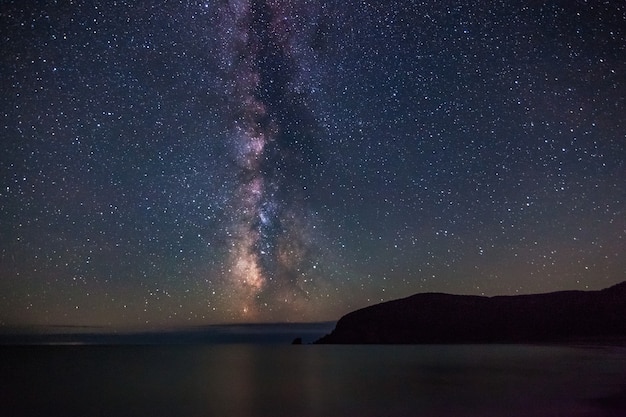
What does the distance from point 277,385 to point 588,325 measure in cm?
12052

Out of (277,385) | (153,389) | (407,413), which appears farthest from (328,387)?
(407,413)

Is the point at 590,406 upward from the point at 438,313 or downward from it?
downward

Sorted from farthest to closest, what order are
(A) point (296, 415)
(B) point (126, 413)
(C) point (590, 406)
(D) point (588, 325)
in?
(D) point (588, 325) < (B) point (126, 413) < (A) point (296, 415) < (C) point (590, 406)

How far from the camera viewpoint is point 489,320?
544ft

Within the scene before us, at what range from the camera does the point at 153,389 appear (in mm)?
38062

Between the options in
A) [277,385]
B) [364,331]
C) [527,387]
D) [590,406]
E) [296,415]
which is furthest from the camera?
[364,331]

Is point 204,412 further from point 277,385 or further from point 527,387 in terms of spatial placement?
point 527,387

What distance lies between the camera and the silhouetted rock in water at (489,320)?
461ft

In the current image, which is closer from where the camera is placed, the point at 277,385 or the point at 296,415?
the point at 296,415

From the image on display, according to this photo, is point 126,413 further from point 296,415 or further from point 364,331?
point 364,331

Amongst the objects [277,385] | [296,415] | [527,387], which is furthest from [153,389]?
[527,387]

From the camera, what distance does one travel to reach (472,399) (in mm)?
27422

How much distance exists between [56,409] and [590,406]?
25.0m

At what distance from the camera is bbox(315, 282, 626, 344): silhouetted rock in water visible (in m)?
141
